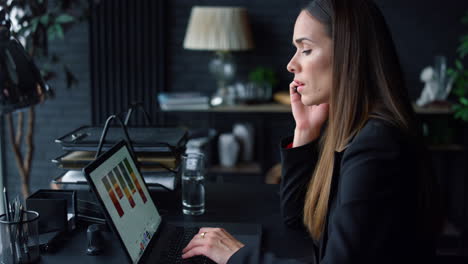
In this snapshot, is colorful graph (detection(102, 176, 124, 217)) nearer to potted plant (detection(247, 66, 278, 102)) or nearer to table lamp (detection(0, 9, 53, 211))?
table lamp (detection(0, 9, 53, 211))

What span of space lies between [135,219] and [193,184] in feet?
1.17

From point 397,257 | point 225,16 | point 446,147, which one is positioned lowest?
point 446,147

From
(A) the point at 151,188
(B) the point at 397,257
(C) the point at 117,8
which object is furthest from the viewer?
(C) the point at 117,8

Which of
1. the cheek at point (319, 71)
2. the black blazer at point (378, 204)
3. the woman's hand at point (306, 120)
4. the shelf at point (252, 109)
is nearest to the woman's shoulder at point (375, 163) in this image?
the black blazer at point (378, 204)

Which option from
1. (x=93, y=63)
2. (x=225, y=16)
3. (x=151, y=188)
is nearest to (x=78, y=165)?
(x=151, y=188)

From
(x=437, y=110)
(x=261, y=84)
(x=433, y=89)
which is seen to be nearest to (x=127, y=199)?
(x=261, y=84)

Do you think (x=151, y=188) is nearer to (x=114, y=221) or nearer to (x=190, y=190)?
(x=190, y=190)

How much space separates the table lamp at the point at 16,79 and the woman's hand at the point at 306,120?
0.79 meters

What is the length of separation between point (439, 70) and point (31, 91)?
119 inches

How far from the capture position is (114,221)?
1.25 m

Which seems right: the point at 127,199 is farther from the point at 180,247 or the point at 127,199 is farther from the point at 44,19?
the point at 44,19

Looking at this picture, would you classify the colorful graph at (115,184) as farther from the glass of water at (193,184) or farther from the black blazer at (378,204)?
the black blazer at (378,204)

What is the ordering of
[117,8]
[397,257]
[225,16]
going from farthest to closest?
[117,8], [225,16], [397,257]

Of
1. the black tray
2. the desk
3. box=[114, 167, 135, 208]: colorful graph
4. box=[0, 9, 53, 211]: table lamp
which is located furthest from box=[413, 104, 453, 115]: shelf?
box=[0, 9, 53, 211]: table lamp
